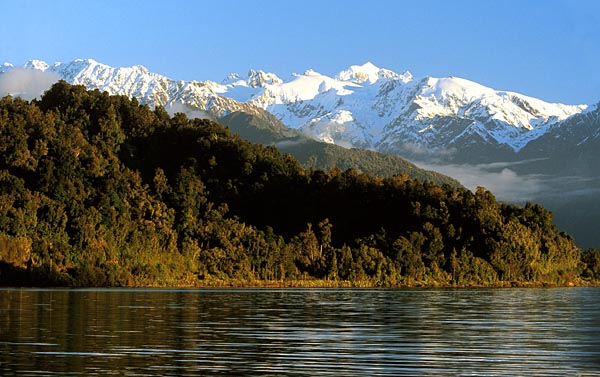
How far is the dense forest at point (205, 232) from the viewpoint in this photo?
14912cm

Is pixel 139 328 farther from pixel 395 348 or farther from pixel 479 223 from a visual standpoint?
pixel 479 223

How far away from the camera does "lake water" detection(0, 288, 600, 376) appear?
33.1 metres

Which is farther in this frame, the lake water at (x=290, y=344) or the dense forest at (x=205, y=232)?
the dense forest at (x=205, y=232)

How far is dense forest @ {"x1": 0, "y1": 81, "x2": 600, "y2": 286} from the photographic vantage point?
149125 mm

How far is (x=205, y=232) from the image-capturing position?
573ft

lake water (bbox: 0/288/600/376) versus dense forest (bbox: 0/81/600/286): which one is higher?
dense forest (bbox: 0/81/600/286)

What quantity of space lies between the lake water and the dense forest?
273 ft

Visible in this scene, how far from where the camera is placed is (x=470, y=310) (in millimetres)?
76625

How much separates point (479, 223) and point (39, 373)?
16364cm

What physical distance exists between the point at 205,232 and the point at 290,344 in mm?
133229

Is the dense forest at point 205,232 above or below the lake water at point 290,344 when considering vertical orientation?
above

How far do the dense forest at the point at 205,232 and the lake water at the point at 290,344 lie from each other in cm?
8319

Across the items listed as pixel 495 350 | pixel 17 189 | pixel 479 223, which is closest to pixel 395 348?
pixel 495 350

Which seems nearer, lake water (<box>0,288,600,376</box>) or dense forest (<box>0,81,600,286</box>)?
lake water (<box>0,288,600,376</box>)
